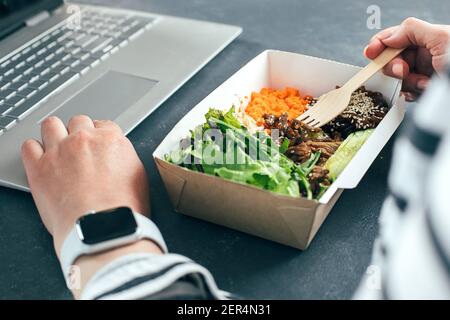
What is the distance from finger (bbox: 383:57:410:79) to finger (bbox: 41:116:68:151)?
0.51 meters

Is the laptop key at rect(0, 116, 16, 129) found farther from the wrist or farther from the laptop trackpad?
the wrist

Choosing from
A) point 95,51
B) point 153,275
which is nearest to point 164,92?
point 95,51

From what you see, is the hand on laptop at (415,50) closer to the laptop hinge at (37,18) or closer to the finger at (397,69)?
the finger at (397,69)

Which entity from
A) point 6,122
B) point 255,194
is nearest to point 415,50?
point 255,194

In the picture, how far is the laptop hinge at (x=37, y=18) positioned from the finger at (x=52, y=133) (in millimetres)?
512

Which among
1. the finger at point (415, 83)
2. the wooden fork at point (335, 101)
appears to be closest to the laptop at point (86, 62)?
the wooden fork at point (335, 101)

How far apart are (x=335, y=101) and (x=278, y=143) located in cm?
13

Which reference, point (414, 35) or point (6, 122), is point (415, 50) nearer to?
point (414, 35)

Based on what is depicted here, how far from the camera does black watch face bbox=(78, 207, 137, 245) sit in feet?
1.83

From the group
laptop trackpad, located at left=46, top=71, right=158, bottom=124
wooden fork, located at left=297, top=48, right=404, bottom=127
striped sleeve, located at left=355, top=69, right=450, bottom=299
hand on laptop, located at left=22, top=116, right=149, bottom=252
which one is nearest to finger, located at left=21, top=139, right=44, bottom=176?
hand on laptop, located at left=22, top=116, right=149, bottom=252

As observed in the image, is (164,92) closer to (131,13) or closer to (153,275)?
(131,13)

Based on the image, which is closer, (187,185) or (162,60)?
(187,185)

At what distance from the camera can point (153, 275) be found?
0.50m

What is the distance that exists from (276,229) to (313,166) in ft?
0.37
